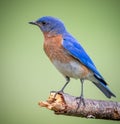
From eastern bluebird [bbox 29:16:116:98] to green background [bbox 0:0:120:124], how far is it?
174 cm

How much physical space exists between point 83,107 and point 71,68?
4.18 ft

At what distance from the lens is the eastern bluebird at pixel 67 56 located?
26.2 ft

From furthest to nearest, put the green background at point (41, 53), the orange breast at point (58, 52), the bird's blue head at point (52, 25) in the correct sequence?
the green background at point (41, 53) < the bird's blue head at point (52, 25) < the orange breast at point (58, 52)

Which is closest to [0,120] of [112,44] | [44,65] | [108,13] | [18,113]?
[18,113]

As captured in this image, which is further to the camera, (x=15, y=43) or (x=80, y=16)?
(x=80, y=16)

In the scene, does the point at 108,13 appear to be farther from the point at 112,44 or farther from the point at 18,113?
the point at 18,113

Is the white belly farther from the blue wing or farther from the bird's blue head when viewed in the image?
the bird's blue head

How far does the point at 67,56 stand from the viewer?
8.01 m

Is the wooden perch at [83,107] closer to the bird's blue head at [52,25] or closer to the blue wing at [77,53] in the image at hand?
the blue wing at [77,53]

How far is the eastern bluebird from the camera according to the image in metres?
7.99

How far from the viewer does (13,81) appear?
11.4 m

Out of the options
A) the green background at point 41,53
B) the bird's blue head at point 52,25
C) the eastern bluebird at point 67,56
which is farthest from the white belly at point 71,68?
the green background at point 41,53

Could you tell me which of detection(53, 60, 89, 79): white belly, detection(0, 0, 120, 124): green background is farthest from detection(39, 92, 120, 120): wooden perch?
detection(0, 0, 120, 124): green background

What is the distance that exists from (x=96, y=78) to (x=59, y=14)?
563 cm
